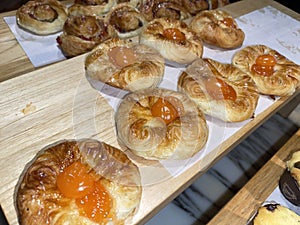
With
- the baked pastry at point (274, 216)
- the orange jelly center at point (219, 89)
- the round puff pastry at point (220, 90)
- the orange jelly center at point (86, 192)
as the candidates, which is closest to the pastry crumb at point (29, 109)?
the orange jelly center at point (86, 192)

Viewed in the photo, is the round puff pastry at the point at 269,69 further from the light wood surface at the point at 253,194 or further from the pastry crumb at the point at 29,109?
the pastry crumb at the point at 29,109

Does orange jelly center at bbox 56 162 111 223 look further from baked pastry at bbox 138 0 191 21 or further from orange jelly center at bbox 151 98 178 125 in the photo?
baked pastry at bbox 138 0 191 21

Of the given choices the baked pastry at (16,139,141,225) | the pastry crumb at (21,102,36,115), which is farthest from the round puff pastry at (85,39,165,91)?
the baked pastry at (16,139,141,225)

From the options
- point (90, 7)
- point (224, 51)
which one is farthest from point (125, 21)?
point (224, 51)

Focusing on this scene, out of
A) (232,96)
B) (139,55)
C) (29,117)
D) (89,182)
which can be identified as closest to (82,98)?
(29,117)

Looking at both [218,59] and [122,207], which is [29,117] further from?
[218,59]
